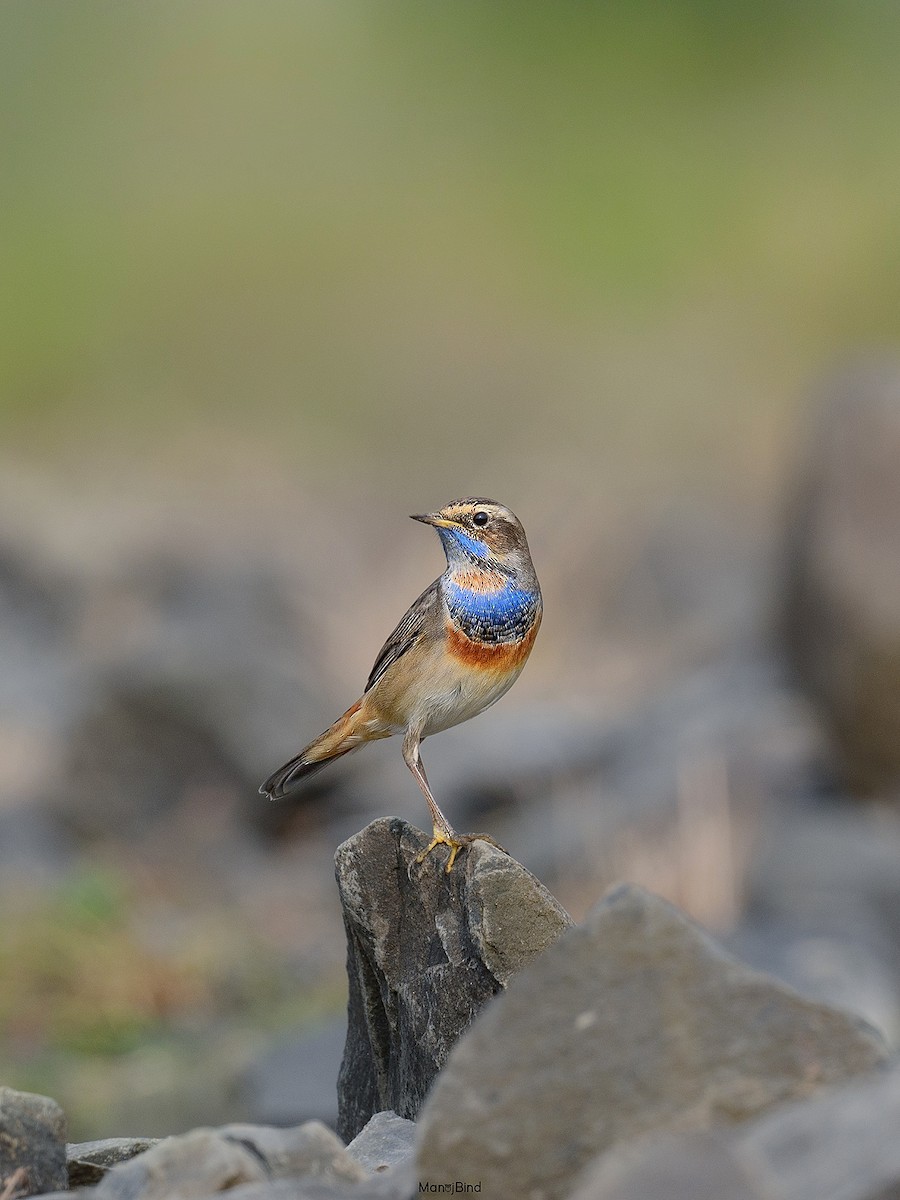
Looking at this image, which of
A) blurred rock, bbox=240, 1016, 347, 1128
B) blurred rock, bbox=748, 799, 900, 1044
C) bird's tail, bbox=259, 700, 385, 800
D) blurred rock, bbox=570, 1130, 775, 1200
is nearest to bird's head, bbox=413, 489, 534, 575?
bird's tail, bbox=259, 700, 385, 800

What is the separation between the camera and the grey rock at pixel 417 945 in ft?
16.2

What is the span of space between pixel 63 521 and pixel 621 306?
A: 15936 mm

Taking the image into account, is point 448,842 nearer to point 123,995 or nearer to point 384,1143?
point 384,1143

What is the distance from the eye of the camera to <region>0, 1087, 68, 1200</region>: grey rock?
435 centimetres

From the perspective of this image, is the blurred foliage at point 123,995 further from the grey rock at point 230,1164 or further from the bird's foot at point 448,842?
the grey rock at point 230,1164

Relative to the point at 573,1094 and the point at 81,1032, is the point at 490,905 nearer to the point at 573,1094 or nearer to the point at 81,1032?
the point at 573,1094

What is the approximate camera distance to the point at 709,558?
871 inches

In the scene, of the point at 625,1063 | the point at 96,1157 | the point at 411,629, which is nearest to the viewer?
the point at 625,1063

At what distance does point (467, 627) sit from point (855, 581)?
7.94 m

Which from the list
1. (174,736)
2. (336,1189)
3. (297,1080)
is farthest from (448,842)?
(174,736)

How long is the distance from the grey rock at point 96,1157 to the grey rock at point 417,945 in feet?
2.78

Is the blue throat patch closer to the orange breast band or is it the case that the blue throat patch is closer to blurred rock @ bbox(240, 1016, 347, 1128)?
the orange breast band

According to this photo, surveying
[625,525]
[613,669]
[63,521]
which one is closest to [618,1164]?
[613,669]

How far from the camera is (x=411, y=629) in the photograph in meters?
5.99
